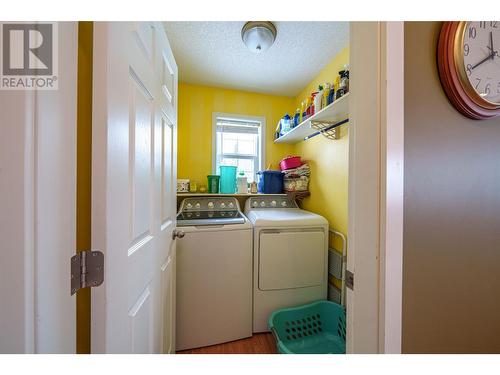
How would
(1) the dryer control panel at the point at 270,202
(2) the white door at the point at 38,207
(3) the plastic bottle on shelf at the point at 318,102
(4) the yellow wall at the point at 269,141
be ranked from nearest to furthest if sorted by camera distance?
(2) the white door at the point at 38,207 → (3) the plastic bottle on shelf at the point at 318,102 → (4) the yellow wall at the point at 269,141 → (1) the dryer control panel at the point at 270,202

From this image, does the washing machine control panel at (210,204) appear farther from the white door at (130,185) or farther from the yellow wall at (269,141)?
the white door at (130,185)

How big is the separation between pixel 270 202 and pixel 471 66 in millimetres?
1736

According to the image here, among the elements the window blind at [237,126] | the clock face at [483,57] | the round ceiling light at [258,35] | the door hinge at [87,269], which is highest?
the round ceiling light at [258,35]

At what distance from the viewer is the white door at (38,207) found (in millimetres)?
353

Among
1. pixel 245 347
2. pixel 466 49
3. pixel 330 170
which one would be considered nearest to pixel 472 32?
pixel 466 49

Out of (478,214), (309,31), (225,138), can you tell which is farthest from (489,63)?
(225,138)

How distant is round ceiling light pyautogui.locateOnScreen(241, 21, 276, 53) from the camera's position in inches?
54.5

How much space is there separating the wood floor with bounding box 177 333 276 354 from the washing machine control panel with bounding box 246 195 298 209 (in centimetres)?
118

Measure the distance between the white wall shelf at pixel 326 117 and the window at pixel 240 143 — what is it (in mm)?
371

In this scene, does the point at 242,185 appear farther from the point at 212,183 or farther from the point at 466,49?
the point at 466,49

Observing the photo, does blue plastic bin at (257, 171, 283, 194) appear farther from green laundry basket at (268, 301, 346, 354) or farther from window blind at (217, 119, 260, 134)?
green laundry basket at (268, 301, 346, 354)

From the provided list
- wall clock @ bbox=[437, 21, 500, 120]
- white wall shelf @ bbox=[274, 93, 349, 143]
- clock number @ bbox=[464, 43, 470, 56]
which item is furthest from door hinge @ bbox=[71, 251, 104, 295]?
white wall shelf @ bbox=[274, 93, 349, 143]

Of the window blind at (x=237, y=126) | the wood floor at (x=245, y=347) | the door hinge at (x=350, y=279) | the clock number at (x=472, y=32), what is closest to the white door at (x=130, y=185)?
the wood floor at (x=245, y=347)
